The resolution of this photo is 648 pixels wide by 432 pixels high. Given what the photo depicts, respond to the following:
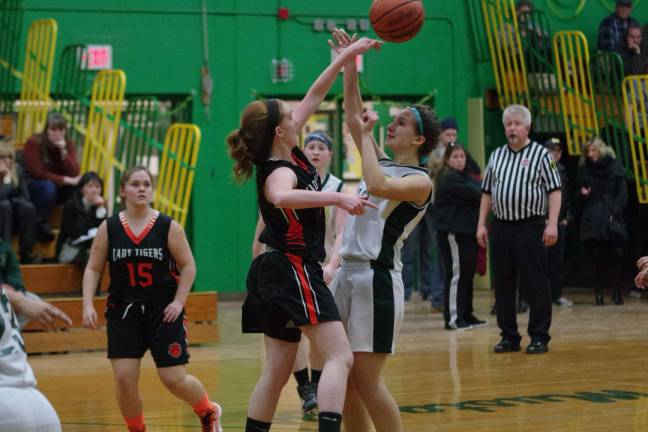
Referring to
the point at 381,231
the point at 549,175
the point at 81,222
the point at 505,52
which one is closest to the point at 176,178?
the point at 81,222

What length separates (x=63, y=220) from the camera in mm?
11172

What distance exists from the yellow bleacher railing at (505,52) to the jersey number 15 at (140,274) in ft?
32.7

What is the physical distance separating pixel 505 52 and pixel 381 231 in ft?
35.4

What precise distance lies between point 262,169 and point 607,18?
37.0 ft

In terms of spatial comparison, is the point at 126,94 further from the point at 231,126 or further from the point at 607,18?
the point at 607,18

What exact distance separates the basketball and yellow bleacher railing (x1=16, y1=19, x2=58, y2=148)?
7726 millimetres

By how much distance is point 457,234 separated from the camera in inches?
452

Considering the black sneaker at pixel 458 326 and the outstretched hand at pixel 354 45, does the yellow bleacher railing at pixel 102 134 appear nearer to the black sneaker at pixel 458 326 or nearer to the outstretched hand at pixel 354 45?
the black sneaker at pixel 458 326

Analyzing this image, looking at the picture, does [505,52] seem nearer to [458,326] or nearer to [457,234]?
[457,234]

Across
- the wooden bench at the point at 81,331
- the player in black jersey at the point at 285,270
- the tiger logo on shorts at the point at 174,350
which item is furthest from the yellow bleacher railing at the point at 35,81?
the player in black jersey at the point at 285,270

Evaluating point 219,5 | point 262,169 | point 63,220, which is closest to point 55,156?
point 63,220

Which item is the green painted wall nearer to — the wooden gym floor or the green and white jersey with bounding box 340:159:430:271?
the wooden gym floor

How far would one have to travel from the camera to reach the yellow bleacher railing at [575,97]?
577 inches

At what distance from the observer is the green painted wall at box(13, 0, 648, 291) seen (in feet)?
48.8
